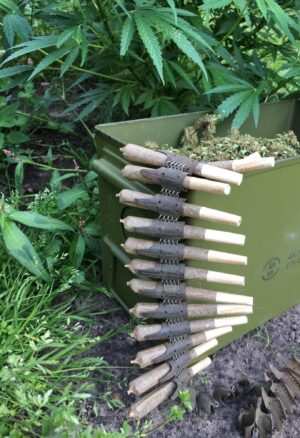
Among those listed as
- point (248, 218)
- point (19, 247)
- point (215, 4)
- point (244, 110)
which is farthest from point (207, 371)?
point (215, 4)

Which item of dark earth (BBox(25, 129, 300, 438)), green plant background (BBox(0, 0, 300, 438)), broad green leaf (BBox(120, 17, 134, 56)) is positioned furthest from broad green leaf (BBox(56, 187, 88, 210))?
broad green leaf (BBox(120, 17, 134, 56))

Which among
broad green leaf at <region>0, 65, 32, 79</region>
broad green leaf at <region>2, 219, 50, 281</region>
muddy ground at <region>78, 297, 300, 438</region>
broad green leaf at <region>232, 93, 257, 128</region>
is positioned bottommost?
muddy ground at <region>78, 297, 300, 438</region>

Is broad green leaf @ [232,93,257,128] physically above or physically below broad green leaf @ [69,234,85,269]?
above

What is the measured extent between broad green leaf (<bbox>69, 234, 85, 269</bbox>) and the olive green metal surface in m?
0.09

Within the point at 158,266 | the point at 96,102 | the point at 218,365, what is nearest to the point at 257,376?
the point at 218,365

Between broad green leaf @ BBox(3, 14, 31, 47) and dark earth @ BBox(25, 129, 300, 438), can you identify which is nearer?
dark earth @ BBox(25, 129, 300, 438)

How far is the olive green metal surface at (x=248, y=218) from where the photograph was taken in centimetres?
132

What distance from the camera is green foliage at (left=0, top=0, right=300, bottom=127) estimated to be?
58.8 inches

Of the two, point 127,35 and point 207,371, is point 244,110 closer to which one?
point 127,35

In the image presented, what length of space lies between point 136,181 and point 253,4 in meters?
0.97

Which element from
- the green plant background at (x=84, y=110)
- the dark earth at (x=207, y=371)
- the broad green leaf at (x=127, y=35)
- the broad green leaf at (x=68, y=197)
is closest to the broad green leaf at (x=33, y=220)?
the green plant background at (x=84, y=110)

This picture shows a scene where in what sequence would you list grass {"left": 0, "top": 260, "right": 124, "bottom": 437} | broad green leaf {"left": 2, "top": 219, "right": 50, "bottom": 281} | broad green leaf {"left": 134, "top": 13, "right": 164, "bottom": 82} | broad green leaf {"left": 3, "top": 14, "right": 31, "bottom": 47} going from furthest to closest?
broad green leaf {"left": 3, "top": 14, "right": 31, "bottom": 47} < broad green leaf {"left": 2, "top": 219, "right": 50, "bottom": 281} < broad green leaf {"left": 134, "top": 13, "right": 164, "bottom": 82} < grass {"left": 0, "top": 260, "right": 124, "bottom": 437}

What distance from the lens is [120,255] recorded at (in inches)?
60.8

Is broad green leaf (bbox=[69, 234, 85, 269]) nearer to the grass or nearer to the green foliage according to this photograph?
the grass
